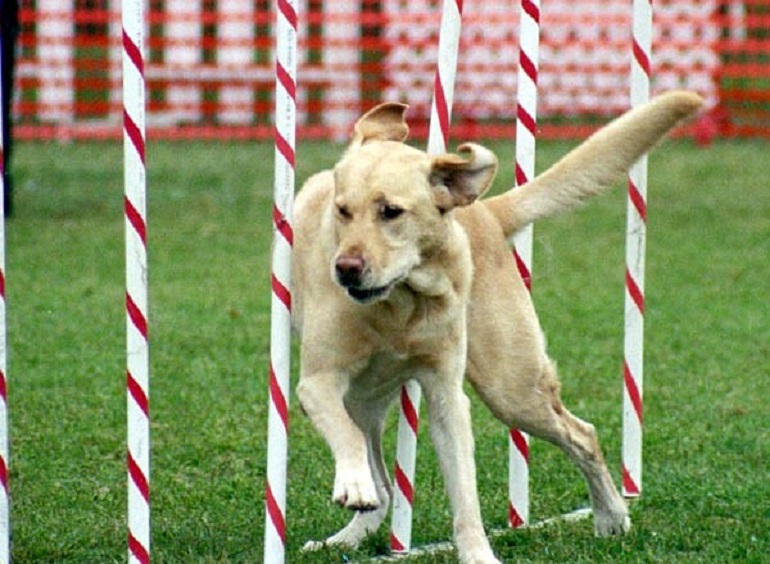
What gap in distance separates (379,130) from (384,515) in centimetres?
133

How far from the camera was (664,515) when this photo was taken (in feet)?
19.3

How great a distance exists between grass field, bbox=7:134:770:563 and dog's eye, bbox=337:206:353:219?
1.23 m

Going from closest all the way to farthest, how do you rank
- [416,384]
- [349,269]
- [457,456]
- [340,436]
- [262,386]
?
1. [349,269]
2. [340,436]
3. [457,456]
4. [416,384]
5. [262,386]

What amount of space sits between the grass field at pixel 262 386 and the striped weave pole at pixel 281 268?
612 mm

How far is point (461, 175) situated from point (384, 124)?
67 centimetres

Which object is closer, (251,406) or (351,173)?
(351,173)

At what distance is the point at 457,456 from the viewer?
5.03 metres

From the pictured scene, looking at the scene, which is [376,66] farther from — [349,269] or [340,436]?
[349,269]

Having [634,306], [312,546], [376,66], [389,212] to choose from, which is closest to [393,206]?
Result: [389,212]

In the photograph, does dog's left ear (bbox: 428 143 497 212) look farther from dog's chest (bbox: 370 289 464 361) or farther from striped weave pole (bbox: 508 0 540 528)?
striped weave pole (bbox: 508 0 540 528)

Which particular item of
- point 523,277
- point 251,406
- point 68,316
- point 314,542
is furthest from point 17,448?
point 68,316

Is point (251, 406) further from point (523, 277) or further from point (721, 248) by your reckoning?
point (721, 248)

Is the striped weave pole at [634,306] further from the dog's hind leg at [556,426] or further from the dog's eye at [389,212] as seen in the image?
the dog's eye at [389,212]

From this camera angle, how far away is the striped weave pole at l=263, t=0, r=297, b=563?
468 cm
